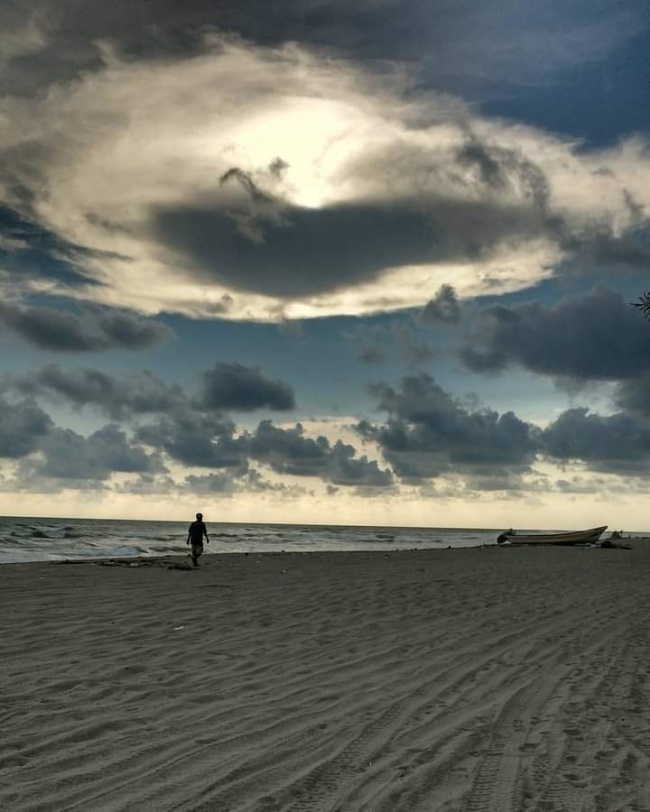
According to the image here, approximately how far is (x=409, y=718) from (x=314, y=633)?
4.71 metres

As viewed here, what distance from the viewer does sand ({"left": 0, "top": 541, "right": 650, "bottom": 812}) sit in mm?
4980

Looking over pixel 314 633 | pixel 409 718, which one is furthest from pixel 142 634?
pixel 409 718

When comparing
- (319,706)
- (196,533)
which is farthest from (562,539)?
(319,706)

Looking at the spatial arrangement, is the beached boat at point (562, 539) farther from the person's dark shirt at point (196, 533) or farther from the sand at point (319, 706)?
the sand at point (319, 706)

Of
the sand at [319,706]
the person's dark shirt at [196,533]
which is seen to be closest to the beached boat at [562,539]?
the person's dark shirt at [196,533]

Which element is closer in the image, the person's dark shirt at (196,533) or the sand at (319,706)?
the sand at (319,706)

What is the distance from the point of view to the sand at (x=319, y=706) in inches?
196

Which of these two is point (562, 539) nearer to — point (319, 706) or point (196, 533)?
point (196, 533)

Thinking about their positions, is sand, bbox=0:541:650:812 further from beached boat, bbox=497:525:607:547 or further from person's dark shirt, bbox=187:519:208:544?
beached boat, bbox=497:525:607:547

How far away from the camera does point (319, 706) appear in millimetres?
7066

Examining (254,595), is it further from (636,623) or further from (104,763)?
(104,763)

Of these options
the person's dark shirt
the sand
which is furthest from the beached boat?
the sand

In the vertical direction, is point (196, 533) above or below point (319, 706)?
above

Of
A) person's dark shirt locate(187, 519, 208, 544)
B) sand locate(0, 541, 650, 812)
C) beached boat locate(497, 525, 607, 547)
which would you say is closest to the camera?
sand locate(0, 541, 650, 812)
